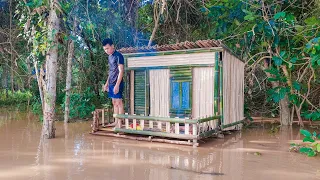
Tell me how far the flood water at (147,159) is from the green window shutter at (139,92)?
1713 mm

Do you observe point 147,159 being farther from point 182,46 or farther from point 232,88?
point 232,88

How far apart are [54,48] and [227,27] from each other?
5775 mm

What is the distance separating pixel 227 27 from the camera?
10.4 meters

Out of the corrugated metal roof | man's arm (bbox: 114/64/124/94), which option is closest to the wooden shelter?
the corrugated metal roof

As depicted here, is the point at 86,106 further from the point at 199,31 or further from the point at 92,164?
the point at 92,164

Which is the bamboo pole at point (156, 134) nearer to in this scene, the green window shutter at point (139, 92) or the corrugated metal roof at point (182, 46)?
the green window shutter at point (139, 92)

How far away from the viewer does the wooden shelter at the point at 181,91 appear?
766 cm

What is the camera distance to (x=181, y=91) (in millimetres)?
→ 8719

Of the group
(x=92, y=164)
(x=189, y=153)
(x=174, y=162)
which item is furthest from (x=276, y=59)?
(x=92, y=164)

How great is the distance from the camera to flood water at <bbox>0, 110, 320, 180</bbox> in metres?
4.80

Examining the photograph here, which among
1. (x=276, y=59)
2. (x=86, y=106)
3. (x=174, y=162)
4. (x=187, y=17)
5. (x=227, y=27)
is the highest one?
(x=187, y=17)

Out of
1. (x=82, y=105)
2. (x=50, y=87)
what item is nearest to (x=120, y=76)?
(x=50, y=87)

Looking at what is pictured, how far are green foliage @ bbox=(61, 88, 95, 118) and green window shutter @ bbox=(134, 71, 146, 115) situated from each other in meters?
3.51

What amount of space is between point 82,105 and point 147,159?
23.1ft
